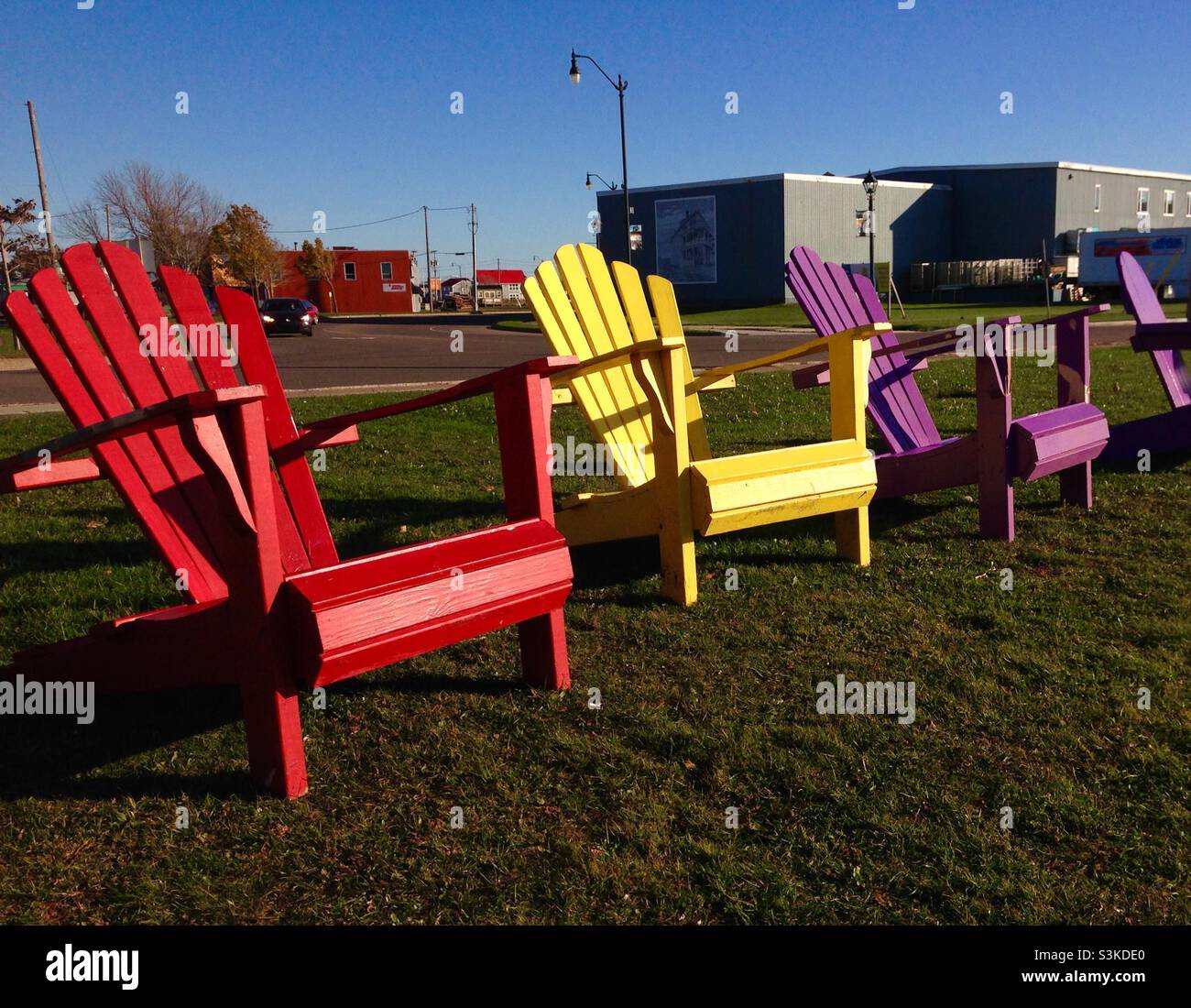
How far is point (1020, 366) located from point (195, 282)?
352 inches

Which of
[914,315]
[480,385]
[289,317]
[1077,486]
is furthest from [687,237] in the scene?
[480,385]

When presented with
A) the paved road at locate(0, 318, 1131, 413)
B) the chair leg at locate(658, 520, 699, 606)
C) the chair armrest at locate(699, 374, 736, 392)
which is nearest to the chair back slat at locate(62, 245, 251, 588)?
the chair leg at locate(658, 520, 699, 606)

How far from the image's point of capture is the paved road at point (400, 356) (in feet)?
40.9

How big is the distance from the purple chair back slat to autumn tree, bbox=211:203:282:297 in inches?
1813

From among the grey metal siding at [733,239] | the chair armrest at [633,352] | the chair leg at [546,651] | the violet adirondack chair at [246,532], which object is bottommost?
the chair leg at [546,651]

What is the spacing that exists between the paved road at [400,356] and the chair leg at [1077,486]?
7596 mm

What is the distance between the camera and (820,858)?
86.0 inches

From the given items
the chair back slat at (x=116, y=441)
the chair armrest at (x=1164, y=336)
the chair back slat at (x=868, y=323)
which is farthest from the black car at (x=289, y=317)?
the chair back slat at (x=116, y=441)

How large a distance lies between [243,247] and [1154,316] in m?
48.3

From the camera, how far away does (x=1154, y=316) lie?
227 inches

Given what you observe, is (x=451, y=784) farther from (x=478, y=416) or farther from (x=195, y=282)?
(x=478, y=416)

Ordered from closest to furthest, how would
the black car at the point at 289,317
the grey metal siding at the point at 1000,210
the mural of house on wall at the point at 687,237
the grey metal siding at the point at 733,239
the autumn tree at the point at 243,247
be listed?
the black car at the point at 289,317
the grey metal siding at the point at 733,239
the mural of house on wall at the point at 687,237
the grey metal siding at the point at 1000,210
the autumn tree at the point at 243,247

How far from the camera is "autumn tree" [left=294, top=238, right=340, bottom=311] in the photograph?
55594mm

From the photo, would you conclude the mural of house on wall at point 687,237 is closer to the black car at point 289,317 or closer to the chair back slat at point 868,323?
the black car at point 289,317
